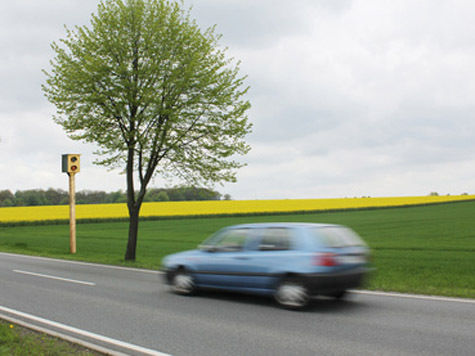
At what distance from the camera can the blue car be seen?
26.0 ft

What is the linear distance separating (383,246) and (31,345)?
1846 cm

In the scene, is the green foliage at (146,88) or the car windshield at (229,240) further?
the green foliage at (146,88)

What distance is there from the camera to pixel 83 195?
88750 mm

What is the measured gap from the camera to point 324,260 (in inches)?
310

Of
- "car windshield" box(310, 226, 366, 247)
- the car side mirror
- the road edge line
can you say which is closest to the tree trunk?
the car side mirror

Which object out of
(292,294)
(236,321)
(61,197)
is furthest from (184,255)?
(61,197)

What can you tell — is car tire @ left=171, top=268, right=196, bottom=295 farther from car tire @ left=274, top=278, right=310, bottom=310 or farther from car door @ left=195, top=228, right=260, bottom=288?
car tire @ left=274, top=278, right=310, bottom=310

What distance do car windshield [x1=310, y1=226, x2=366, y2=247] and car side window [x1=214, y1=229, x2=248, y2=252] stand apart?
149 cm

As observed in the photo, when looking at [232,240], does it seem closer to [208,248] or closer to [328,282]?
[208,248]

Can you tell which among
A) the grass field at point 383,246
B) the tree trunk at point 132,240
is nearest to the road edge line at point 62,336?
the grass field at point 383,246

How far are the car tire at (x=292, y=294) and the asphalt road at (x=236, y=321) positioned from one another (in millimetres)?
185

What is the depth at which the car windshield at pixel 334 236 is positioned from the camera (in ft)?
26.9

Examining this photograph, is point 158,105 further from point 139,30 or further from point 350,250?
point 350,250

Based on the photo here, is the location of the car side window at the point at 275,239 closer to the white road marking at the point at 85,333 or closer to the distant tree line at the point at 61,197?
the white road marking at the point at 85,333
